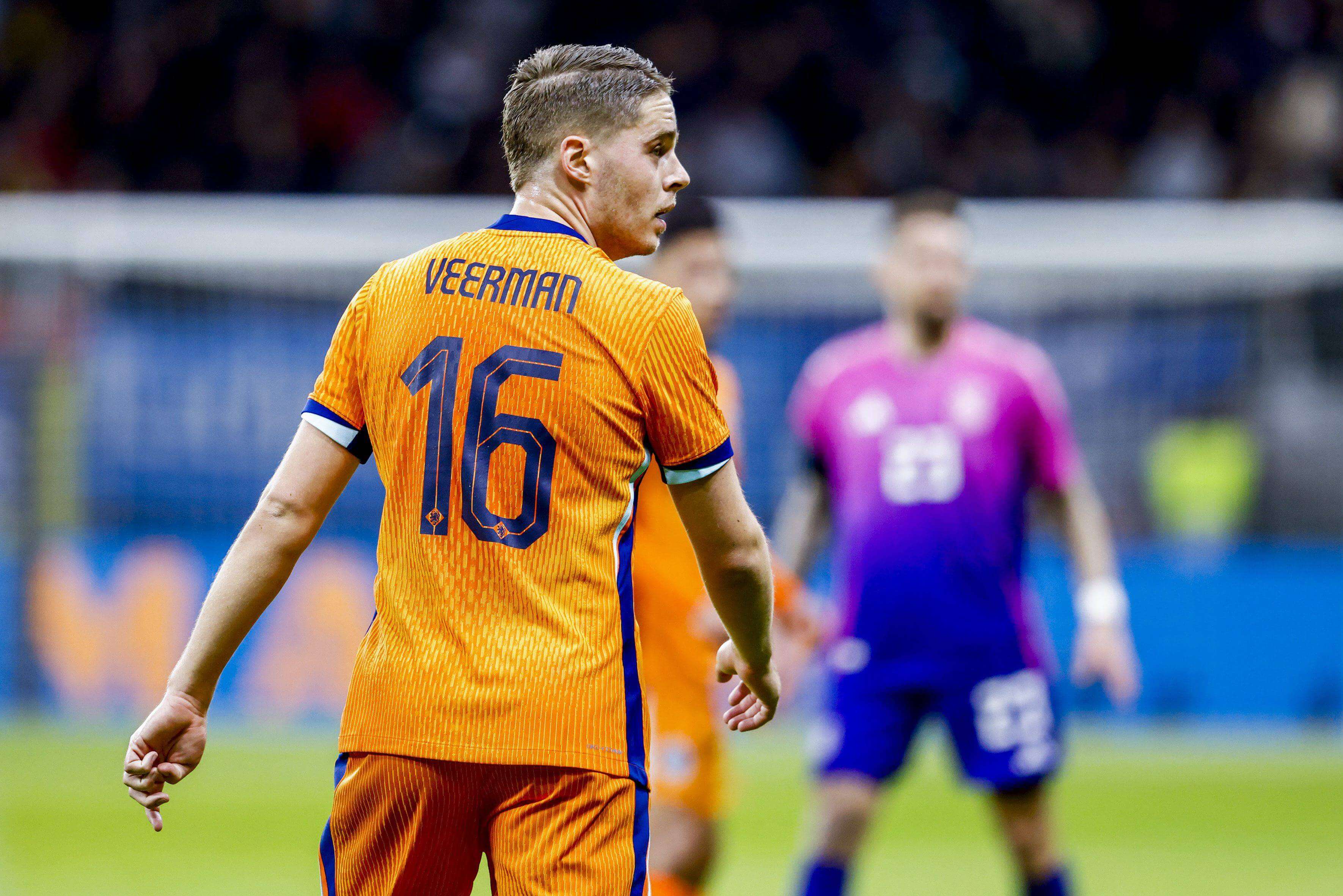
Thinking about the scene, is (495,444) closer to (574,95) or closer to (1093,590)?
(574,95)

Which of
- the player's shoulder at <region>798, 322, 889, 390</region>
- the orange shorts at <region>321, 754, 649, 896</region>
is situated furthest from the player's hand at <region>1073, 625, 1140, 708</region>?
the orange shorts at <region>321, 754, 649, 896</region>

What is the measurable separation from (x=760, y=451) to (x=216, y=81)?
6.07m

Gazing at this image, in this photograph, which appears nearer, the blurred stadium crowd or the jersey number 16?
the jersey number 16

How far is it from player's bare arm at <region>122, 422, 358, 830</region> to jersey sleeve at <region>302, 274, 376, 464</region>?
A: 2 cm

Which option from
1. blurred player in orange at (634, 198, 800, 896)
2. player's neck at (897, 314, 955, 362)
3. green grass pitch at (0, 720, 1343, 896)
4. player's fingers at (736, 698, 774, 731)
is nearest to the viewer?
player's fingers at (736, 698, 774, 731)

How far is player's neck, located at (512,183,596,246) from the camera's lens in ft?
8.35

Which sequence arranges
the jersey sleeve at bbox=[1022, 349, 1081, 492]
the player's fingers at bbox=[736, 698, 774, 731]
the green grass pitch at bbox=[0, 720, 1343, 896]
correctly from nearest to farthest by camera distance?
the player's fingers at bbox=[736, 698, 774, 731]
the jersey sleeve at bbox=[1022, 349, 1081, 492]
the green grass pitch at bbox=[0, 720, 1343, 896]

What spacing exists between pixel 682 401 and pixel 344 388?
1.78ft

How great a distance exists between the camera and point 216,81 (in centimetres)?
1336

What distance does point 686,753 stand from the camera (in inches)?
181

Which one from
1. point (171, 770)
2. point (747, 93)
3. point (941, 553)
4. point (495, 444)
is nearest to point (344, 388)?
point (495, 444)

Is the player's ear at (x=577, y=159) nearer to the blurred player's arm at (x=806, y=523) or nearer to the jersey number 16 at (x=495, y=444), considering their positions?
the jersey number 16 at (x=495, y=444)

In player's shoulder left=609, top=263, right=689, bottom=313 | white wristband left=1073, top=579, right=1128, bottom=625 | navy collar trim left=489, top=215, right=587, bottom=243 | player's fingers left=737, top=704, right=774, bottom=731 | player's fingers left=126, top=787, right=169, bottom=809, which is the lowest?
player's fingers left=126, top=787, right=169, bottom=809

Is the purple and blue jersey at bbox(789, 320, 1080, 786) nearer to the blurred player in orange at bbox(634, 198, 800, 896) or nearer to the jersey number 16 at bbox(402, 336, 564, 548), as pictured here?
the blurred player in orange at bbox(634, 198, 800, 896)
